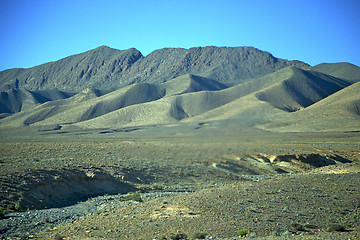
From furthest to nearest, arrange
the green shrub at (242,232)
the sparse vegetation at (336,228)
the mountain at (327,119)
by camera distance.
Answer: the mountain at (327,119)
the sparse vegetation at (336,228)
the green shrub at (242,232)

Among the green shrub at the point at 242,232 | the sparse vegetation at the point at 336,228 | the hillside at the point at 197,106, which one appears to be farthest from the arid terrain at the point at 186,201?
the hillside at the point at 197,106

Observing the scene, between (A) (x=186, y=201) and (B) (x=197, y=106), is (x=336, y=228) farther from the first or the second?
(B) (x=197, y=106)

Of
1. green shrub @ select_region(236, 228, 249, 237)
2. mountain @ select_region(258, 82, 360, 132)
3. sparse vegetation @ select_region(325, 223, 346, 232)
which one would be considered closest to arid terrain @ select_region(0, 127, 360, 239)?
sparse vegetation @ select_region(325, 223, 346, 232)

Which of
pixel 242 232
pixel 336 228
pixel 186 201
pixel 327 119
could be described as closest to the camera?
pixel 242 232

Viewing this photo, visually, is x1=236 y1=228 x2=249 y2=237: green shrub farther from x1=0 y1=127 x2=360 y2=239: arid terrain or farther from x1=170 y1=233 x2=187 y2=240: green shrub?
x1=170 y1=233 x2=187 y2=240: green shrub

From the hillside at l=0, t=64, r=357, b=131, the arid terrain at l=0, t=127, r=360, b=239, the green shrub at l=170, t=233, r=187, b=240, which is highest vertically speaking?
the hillside at l=0, t=64, r=357, b=131

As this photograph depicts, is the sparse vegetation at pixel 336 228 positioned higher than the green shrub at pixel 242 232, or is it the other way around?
the green shrub at pixel 242 232

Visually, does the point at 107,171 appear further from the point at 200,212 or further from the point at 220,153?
the point at 220,153

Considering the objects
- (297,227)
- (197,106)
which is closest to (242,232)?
(297,227)

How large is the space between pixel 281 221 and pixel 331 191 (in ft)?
27.8

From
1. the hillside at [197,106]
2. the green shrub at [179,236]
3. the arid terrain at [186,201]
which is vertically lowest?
the arid terrain at [186,201]

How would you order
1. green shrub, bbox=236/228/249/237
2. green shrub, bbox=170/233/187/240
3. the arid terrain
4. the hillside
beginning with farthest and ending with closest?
the hillside < the arid terrain < green shrub, bbox=236/228/249/237 < green shrub, bbox=170/233/187/240

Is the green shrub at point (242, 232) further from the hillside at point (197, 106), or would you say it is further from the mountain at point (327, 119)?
the hillside at point (197, 106)

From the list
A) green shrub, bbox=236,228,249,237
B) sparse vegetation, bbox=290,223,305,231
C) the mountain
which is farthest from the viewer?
the mountain
